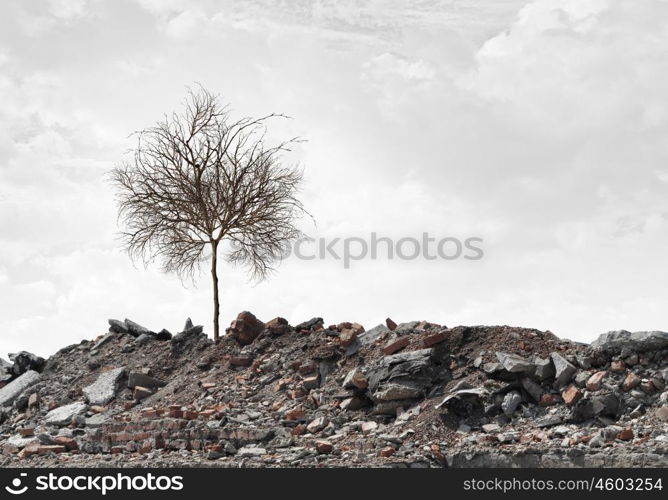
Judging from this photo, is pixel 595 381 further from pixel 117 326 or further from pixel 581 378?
pixel 117 326

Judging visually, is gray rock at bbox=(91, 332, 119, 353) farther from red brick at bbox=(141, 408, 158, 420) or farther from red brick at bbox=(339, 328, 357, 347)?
red brick at bbox=(339, 328, 357, 347)

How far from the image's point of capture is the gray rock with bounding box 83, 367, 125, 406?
18000 mm

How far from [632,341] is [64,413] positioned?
12907 millimetres

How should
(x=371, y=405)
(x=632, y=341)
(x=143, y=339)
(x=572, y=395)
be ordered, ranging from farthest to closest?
(x=143, y=339), (x=371, y=405), (x=632, y=341), (x=572, y=395)

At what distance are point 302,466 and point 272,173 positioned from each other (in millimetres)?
11707

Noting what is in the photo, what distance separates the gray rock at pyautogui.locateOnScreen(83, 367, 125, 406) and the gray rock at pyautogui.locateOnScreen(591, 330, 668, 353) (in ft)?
38.0

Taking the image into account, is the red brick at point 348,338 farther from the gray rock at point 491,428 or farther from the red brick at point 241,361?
the gray rock at point 491,428

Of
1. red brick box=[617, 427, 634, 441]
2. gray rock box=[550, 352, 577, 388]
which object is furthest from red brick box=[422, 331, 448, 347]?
red brick box=[617, 427, 634, 441]

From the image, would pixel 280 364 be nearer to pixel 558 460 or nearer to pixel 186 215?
pixel 186 215

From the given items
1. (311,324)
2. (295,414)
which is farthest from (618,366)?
(311,324)

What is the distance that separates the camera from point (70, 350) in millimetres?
21703

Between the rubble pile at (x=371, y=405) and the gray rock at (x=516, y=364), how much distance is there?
1.0 inches

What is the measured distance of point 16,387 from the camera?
2008cm

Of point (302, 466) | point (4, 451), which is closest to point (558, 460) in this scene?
point (302, 466)
